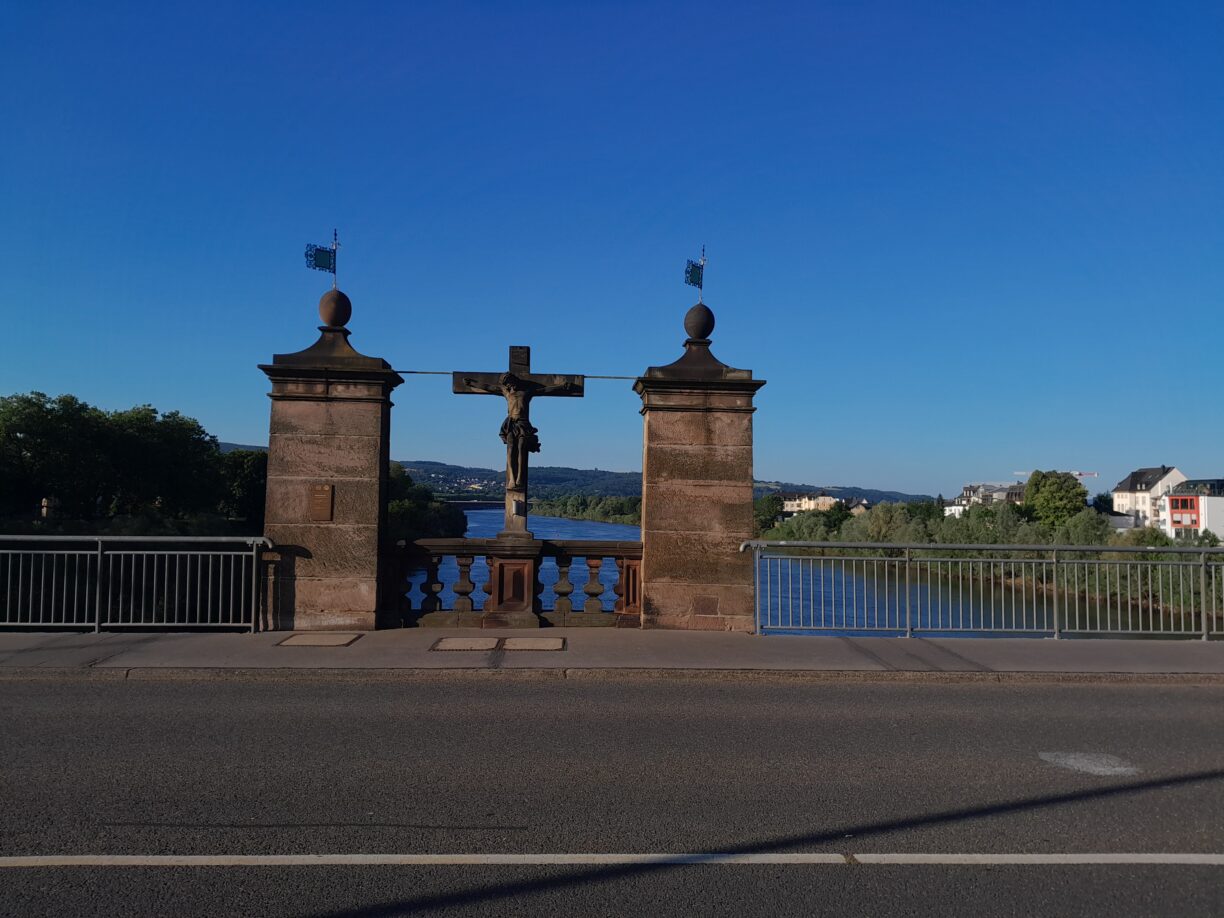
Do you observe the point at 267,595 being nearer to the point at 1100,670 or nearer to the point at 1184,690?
the point at 1100,670

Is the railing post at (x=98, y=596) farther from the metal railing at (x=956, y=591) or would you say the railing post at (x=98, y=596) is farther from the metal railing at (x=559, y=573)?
the metal railing at (x=956, y=591)

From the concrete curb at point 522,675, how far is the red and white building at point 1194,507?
9264cm

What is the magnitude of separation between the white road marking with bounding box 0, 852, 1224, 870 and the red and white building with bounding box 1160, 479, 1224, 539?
96.8m

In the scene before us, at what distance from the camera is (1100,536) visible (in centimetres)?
4522

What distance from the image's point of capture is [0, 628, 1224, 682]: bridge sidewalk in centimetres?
795

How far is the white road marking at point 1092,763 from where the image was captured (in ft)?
17.4

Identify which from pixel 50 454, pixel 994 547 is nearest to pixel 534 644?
pixel 994 547

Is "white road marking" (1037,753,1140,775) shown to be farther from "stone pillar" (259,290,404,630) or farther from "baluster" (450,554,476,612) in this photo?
"stone pillar" (259,290,404,630)

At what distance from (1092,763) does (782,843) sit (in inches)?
103

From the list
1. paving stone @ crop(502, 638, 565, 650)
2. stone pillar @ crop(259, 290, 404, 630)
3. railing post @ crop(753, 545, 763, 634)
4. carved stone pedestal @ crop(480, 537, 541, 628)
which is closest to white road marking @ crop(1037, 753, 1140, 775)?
railing post @ crop(753, 545, 763, 634)

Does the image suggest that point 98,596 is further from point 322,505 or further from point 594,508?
point 594,508

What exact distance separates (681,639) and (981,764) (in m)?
4.25

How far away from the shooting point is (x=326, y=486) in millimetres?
9836

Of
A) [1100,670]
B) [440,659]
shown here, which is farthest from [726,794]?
[1100,670]
